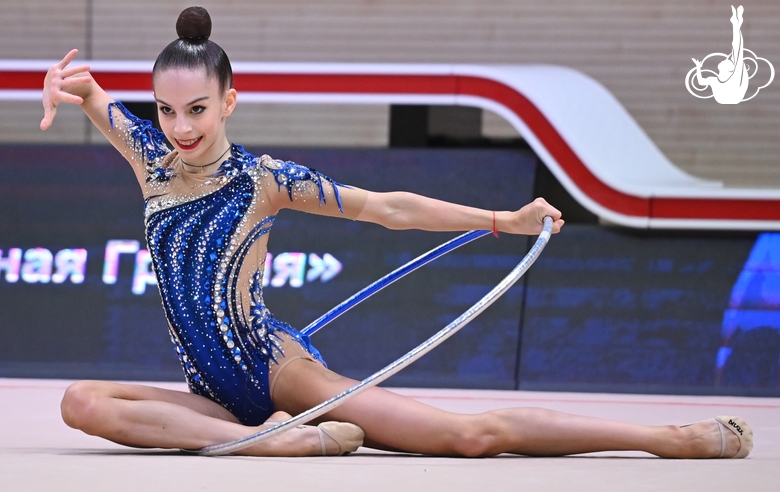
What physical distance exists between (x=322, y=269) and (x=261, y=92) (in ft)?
2.99

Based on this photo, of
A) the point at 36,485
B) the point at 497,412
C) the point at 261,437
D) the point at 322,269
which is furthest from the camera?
the point at 322,269

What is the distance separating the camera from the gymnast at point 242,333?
2697mm

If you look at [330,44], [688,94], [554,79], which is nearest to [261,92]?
[554,79]

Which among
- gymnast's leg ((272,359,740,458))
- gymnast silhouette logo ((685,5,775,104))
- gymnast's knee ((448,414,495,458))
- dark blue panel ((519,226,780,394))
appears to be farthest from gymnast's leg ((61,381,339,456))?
gymnast silhouette logo ((685,5,775,104))

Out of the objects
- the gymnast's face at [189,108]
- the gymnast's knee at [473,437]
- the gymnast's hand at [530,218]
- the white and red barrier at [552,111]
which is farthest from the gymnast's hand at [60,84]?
the white and red barrier at [552,111]

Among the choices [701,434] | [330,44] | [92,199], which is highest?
[330,44]

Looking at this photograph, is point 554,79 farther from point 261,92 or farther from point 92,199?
point 92,199

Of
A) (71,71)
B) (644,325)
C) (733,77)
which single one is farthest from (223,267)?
(733,77)

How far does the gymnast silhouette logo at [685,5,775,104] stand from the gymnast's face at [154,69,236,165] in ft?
16.5

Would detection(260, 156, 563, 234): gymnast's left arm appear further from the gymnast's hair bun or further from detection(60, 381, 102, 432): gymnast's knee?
detection(60, 381, 102, 432): gymnast's knee

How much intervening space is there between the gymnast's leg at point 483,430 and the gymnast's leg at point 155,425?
109mm

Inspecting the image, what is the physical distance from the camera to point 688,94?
7.21 metres

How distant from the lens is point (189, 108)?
9.02ft

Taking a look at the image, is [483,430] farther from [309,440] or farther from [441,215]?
[441,215]
